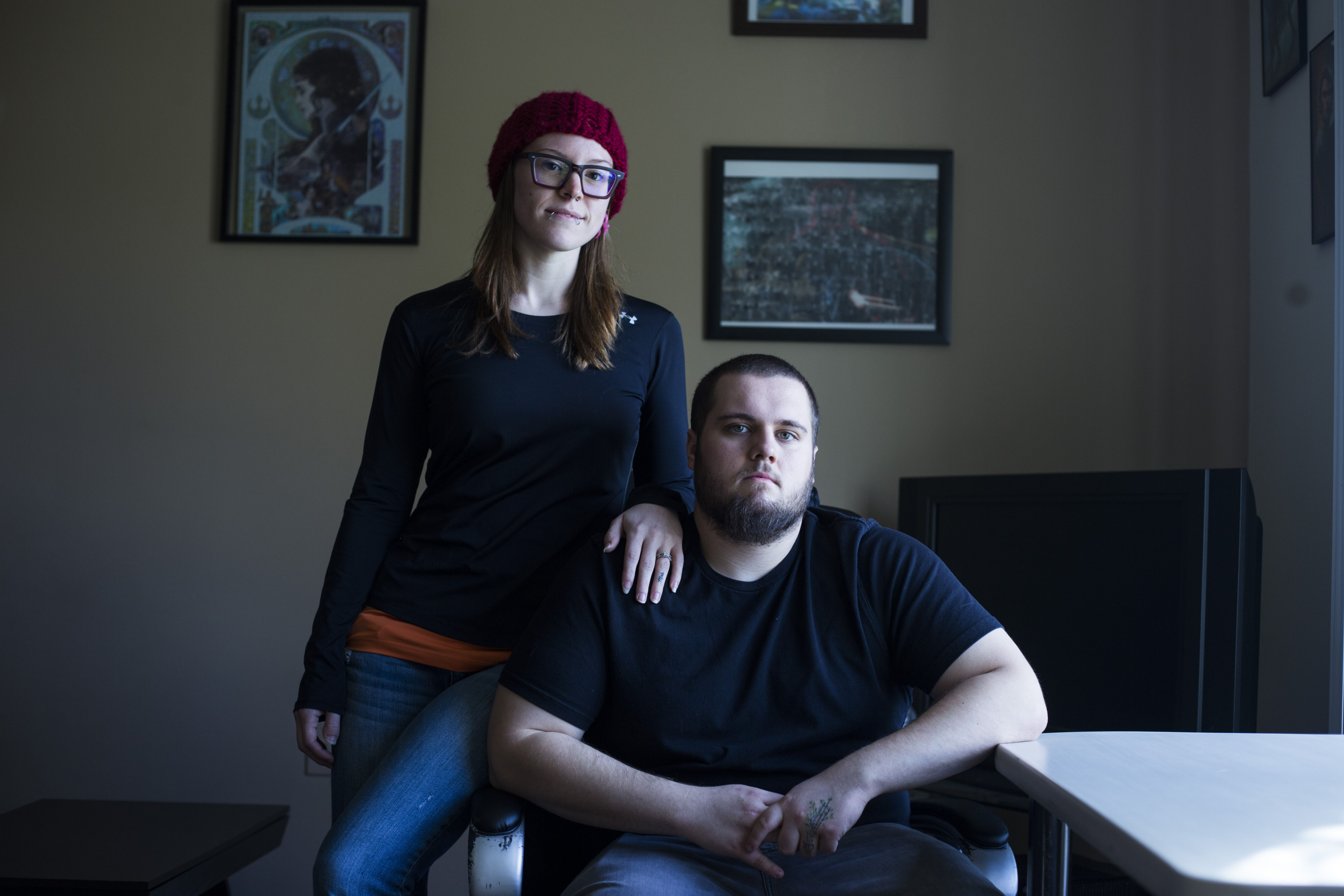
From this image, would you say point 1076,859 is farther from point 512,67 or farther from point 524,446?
point 512,67

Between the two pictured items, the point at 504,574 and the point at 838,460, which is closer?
the point at 504,574

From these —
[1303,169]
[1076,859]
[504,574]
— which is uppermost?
[1303,169]

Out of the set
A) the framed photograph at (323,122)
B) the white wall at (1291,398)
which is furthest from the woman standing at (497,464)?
the white wall at (1291,398)

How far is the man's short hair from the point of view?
4.48 feet

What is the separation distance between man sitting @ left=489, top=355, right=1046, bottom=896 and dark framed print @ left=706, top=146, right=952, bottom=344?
3.41 ft

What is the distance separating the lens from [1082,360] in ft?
7.80

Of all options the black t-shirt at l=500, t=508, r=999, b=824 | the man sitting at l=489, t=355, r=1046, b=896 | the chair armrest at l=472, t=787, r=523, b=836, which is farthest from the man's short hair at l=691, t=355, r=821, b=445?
the chair armrest at l=472, t=787, r=523, b=836

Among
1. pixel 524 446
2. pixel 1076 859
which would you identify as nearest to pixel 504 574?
pixel 524 446

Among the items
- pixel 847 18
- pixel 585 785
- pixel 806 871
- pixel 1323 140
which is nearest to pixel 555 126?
pixel 585 785

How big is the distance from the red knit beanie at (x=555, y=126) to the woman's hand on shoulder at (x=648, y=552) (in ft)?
1.75

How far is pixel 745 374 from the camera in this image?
1.36m

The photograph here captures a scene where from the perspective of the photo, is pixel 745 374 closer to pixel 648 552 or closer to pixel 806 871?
pixel 648 552

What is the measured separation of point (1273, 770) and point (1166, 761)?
0.10 meters

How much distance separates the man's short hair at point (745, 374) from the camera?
1365 mm
